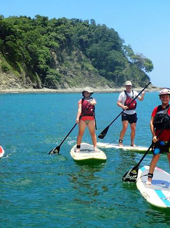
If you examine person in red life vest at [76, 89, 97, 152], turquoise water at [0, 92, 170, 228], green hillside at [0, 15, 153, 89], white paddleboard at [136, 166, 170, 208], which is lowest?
turquoise water at [0, 92, 170, 228]

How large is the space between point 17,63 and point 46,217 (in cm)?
8328

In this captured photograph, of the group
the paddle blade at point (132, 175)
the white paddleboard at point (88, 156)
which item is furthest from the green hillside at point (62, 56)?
the paddle blade at point (132, 175)

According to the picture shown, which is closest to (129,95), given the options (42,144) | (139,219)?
(42,144)

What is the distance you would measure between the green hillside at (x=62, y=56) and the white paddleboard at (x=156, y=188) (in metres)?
74.9

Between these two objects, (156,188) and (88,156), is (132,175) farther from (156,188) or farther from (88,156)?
(88,156)

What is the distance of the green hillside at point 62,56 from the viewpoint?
3423 inches

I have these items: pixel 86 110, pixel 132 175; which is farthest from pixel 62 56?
pixel 132 175

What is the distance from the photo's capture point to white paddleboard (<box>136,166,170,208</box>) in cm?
706

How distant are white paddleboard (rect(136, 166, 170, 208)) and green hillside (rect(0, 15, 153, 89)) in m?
74.9

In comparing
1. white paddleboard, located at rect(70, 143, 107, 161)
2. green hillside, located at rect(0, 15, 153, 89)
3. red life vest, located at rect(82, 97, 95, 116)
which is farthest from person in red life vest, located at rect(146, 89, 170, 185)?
green hillside, located at rect(0, 15, 153, 89)

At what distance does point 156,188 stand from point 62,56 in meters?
125

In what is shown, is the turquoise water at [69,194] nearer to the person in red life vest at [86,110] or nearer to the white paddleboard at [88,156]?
the white paddleboard at [88,156]

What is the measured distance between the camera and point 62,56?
13038 cm

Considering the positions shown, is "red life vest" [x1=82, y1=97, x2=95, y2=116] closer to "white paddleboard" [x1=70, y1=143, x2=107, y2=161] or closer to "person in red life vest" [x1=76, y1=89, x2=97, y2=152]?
"person in red life vest" [x1=76, y1=89, x2=97, y2=152]
